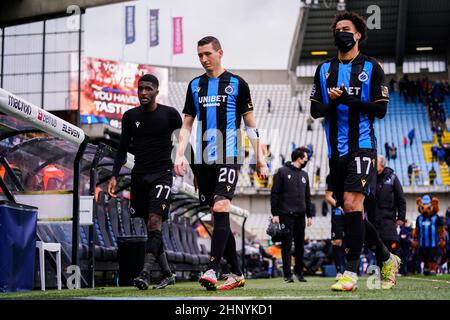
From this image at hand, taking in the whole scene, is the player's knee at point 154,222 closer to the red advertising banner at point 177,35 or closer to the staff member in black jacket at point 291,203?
the staff member in black jacket at point 291,203

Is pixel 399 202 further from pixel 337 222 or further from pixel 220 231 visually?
pixel 220 231

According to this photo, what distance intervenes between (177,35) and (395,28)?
17940mm

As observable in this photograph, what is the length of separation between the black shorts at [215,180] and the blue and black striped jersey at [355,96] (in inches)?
32.5

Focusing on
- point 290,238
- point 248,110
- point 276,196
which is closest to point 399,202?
point 290,238

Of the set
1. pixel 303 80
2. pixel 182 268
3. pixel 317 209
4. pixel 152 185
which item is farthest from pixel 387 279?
pixel 303 80

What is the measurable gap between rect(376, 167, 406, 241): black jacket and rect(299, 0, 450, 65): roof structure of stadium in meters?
30.6

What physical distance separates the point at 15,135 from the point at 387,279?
426 cm

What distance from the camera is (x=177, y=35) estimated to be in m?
57.1

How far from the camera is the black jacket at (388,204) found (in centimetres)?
1046

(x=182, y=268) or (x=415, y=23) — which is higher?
(x=415, y=23)

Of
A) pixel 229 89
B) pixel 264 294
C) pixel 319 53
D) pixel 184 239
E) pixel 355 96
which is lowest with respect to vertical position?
pixel 264 294

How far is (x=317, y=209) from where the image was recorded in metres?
42.8
